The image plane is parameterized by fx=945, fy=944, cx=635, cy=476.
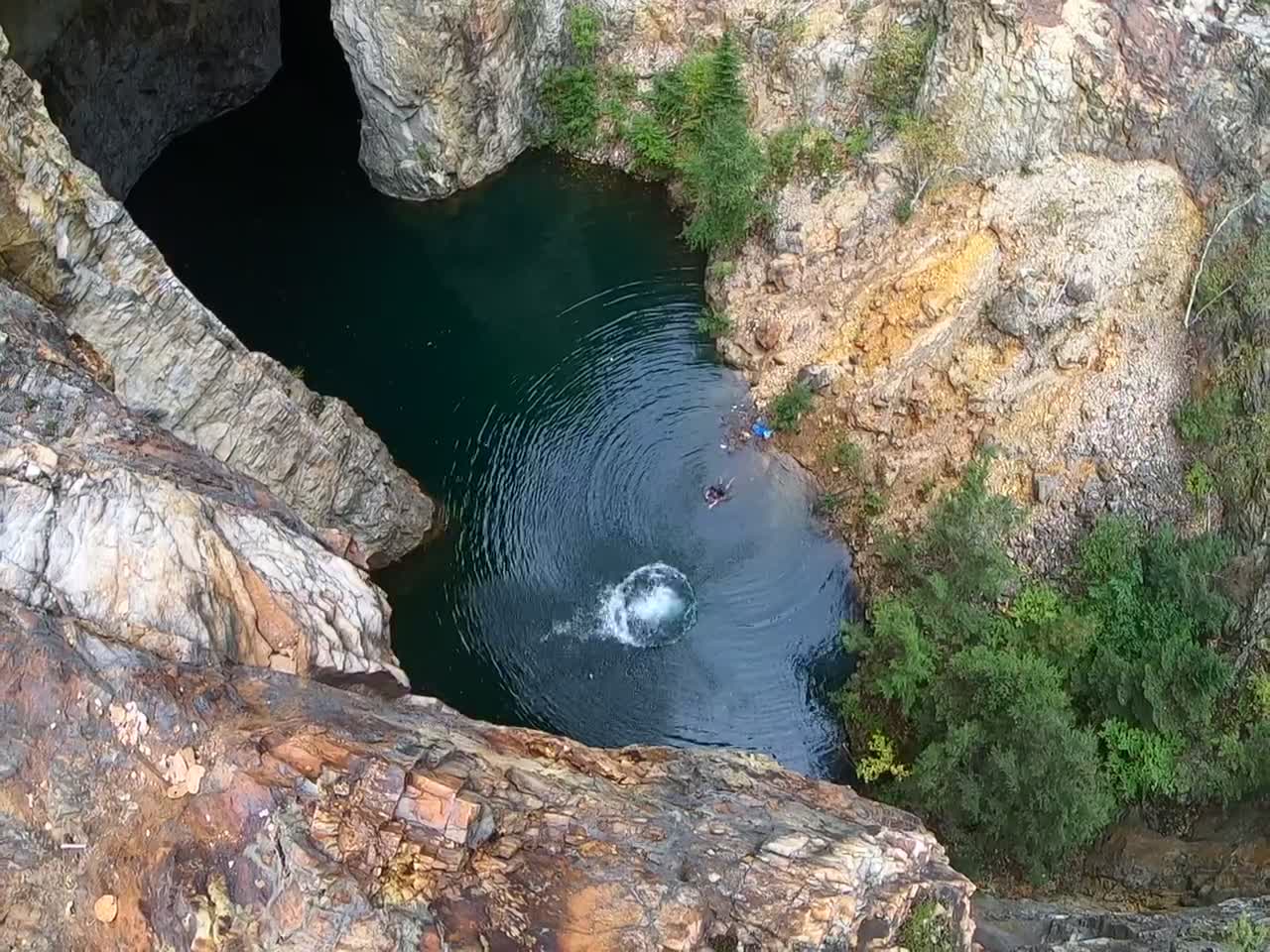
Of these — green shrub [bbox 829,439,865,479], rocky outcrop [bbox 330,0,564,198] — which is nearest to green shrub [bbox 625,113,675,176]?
rocky outcrop [bbox 330,0,564,198]

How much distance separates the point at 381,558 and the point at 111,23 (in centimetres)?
1277

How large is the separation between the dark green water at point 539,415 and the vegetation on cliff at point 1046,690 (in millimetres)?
2044

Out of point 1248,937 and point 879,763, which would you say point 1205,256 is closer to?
point 879,763

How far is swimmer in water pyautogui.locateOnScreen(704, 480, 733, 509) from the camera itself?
18188 millimetres

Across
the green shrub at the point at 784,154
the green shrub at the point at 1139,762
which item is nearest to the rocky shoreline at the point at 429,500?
the green shrub at the point at 784,154

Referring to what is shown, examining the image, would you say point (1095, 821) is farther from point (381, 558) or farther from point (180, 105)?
point (180, 105)

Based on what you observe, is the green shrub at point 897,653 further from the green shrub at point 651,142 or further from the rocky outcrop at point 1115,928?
the green shrub at point 651,142

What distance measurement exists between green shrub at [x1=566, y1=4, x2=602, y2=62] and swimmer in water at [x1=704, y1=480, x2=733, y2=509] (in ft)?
36.5

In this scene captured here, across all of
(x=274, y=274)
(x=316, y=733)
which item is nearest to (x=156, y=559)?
(x=316, y=733)

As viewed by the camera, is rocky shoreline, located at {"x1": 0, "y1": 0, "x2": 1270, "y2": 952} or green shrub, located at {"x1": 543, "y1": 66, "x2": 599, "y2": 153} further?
green shrub, located at {"x1": 543, "y1": 66, "x2": 599, "y2": 153}

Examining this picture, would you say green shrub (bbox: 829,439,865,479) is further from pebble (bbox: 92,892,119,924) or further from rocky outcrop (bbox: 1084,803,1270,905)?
pebble (bbox: 92,892,119,924)

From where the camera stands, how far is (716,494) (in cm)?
1828

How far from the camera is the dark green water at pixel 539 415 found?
16.4 metres

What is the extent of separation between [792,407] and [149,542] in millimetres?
13209
